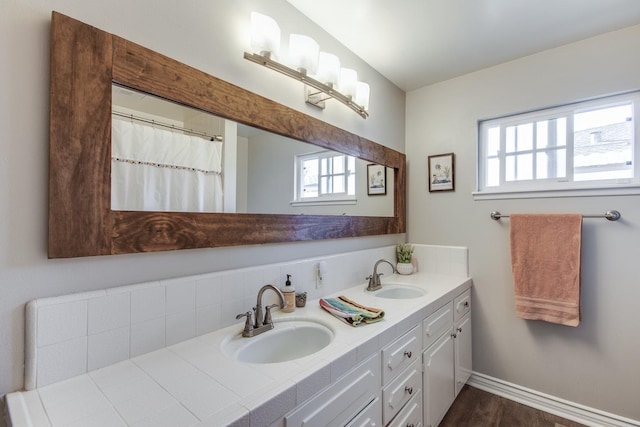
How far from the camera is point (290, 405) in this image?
Answer: 0.79 metres

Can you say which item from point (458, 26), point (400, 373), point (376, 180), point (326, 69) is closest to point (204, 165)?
point (326, 69)

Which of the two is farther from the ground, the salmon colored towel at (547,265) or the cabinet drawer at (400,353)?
the salmon colored towel at (547,265)

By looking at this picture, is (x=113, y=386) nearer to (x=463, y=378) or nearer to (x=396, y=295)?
(x=396, y=295)

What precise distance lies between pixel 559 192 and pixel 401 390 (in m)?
1.56

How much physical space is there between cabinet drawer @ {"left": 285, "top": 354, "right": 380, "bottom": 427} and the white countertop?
0.11 ft

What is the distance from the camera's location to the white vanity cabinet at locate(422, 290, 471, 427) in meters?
1.54

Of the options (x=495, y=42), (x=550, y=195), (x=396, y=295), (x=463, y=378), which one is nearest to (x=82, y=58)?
(x=396, y=295)

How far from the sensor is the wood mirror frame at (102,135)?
81cm

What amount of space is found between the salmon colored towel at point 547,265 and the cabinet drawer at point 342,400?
1.34 m

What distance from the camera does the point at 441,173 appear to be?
2326 mm

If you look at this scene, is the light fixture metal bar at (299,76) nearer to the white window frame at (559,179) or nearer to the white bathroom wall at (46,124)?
the white bathroom wall at (46,124)

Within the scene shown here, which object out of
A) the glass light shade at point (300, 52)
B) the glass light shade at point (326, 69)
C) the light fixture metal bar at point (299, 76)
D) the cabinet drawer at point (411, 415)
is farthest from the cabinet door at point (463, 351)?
the glass light shade at point (300, 52)

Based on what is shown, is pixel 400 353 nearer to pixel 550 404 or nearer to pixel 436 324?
pixel 436 324

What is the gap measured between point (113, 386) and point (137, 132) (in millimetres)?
746
